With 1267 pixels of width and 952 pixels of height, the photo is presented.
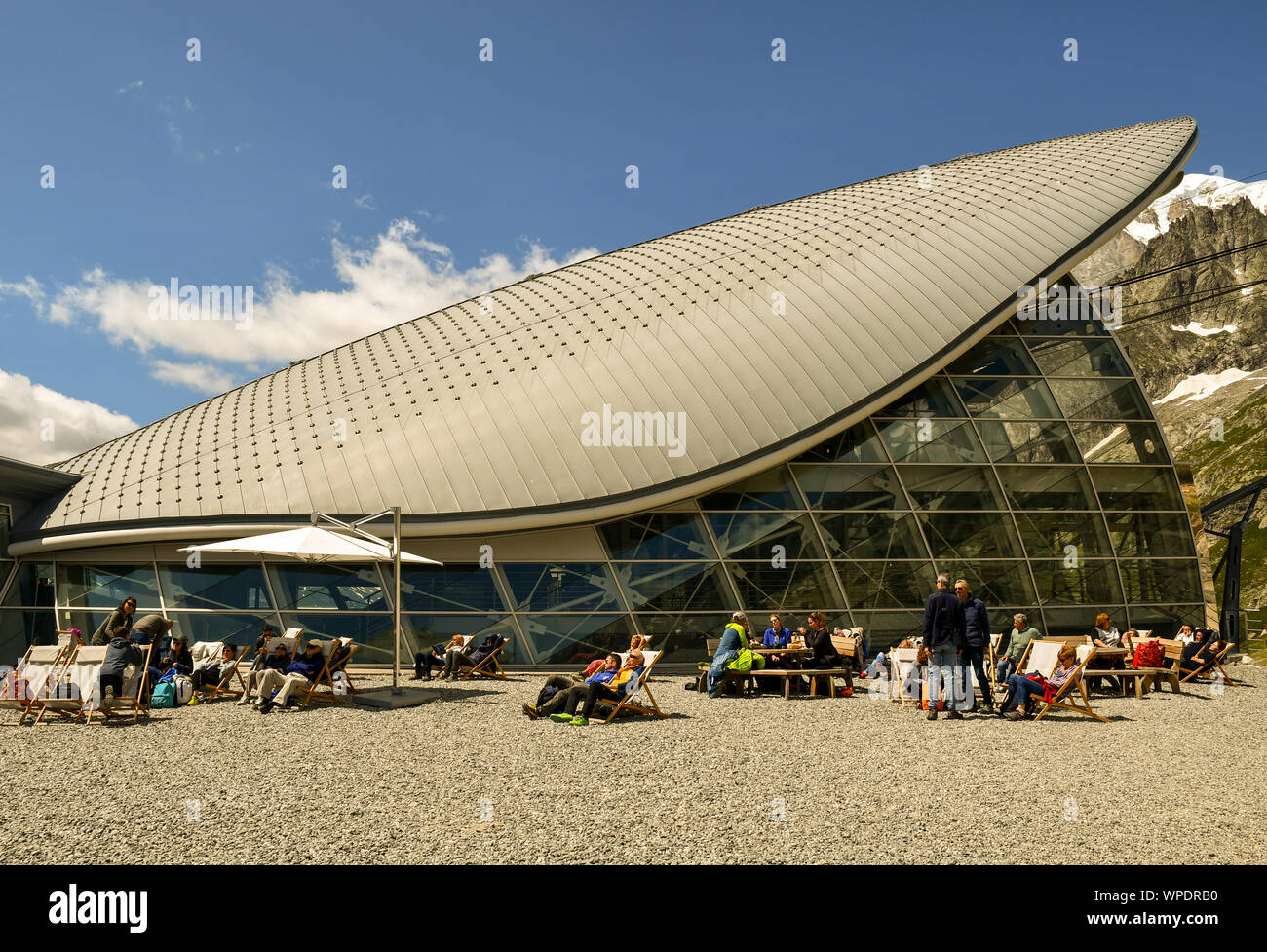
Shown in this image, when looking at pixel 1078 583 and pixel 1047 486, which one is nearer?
pixel 1078 583

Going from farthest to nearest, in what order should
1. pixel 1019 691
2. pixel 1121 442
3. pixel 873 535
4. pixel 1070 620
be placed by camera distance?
pixel 1121 442
pixel 1070 620
pixel 873 535
pixel 1019 691

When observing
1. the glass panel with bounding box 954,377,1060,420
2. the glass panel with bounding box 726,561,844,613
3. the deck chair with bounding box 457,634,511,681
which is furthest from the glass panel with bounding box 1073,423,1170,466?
the deck chair with bounding box 457,634,511,681

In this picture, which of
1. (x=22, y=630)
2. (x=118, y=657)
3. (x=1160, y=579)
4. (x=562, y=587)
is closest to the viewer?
(x=118, y=657)

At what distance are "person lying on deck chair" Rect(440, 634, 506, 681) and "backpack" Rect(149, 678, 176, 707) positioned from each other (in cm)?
455

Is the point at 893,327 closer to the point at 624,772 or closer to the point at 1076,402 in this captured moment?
the point at 1076,402

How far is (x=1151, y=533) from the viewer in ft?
62.8

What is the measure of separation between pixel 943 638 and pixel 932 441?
857 centimetres

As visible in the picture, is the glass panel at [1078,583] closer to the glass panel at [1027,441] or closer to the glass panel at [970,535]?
the glass panel at [970,535]

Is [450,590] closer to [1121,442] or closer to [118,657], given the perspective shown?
[118,657]

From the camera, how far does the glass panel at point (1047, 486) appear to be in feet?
60.3

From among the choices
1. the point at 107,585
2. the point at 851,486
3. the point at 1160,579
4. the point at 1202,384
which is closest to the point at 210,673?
the point at 107,585

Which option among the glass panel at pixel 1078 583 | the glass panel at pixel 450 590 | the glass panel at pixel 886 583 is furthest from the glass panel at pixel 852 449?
the glass panel at pixel 450 590

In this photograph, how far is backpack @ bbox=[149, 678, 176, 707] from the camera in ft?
40.0
